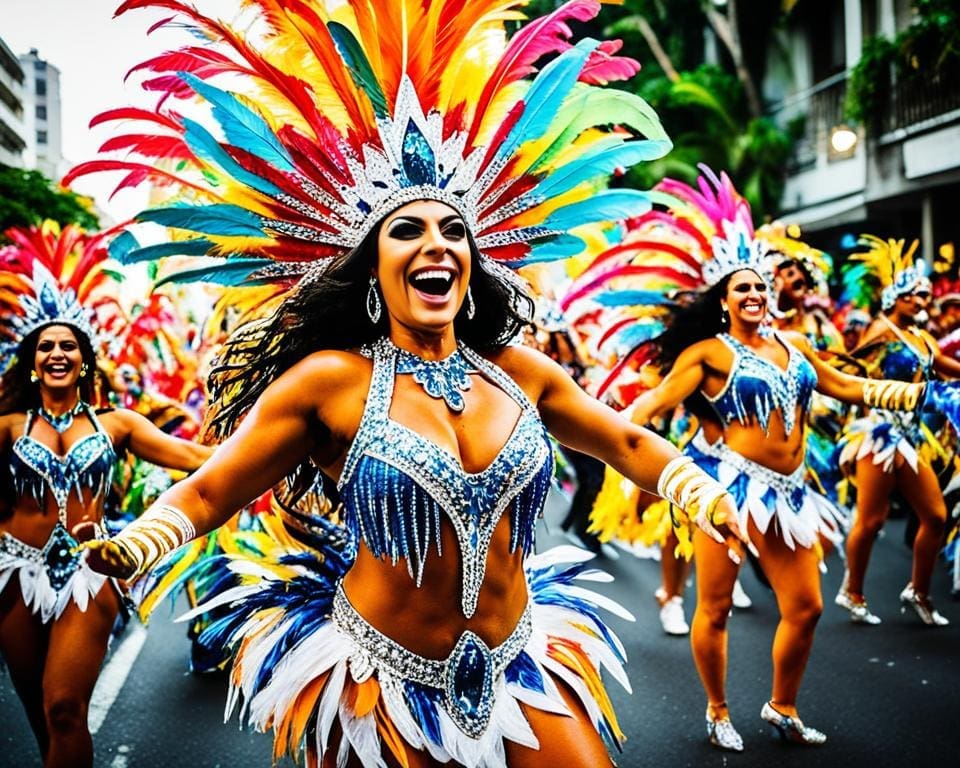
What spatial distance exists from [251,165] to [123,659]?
465 cm

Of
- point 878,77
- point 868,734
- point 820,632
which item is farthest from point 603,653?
point 878,77

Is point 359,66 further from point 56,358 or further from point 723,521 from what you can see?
point 56,358

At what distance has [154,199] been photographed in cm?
316

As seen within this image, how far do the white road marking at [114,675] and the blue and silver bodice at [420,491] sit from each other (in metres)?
3.06

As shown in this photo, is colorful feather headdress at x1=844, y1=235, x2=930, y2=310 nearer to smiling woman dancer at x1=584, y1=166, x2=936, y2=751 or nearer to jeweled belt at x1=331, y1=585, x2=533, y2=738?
smiling woman dancer at x1=584, y1=166, x2=936, y2=751

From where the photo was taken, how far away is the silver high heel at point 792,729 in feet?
14.1

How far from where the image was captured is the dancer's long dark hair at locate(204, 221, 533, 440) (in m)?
2.60

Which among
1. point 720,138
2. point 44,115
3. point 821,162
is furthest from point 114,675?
point 720,138

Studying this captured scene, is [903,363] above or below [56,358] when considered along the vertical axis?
below

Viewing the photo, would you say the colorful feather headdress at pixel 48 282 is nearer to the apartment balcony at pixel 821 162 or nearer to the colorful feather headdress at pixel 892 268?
the colorful feather headdress at pixel 892 268

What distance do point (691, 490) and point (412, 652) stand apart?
847mm

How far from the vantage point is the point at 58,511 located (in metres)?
3.98

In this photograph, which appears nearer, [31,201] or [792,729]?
[792,729]

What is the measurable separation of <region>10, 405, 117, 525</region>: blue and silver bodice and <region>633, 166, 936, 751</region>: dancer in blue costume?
7.93 feet
